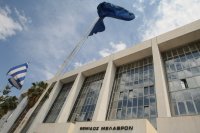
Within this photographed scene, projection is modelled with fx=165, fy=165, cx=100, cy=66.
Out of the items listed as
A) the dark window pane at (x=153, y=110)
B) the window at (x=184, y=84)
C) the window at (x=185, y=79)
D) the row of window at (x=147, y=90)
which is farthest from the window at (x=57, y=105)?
the window at (x=184, y=84)

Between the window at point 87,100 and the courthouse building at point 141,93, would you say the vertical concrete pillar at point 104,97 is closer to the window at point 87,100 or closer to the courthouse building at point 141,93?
the courthouse building at point 141,93

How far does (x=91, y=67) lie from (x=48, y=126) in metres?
12.2

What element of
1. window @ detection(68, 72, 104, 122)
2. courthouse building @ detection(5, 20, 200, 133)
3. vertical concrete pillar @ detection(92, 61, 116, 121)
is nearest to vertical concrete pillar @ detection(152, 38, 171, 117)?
courthouse building @ detection(5, 20, 200, 133)

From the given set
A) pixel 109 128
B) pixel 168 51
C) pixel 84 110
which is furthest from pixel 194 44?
pixel 84 110

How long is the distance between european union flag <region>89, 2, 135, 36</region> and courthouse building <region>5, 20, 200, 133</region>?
5004mm

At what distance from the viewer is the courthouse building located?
1298cm

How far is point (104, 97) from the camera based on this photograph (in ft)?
65.6

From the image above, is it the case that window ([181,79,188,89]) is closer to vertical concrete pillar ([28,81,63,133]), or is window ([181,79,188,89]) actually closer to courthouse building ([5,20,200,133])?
courthouse building ([5,20,200,133])

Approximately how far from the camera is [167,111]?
1374 centimetres

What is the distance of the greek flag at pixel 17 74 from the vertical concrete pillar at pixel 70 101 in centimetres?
683

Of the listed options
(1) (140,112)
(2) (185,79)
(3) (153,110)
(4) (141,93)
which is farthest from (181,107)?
(4) (141,93)

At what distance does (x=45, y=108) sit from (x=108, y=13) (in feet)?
62.4

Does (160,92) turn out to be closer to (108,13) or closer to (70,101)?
(108,13)

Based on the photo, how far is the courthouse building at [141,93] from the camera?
42.6ft
